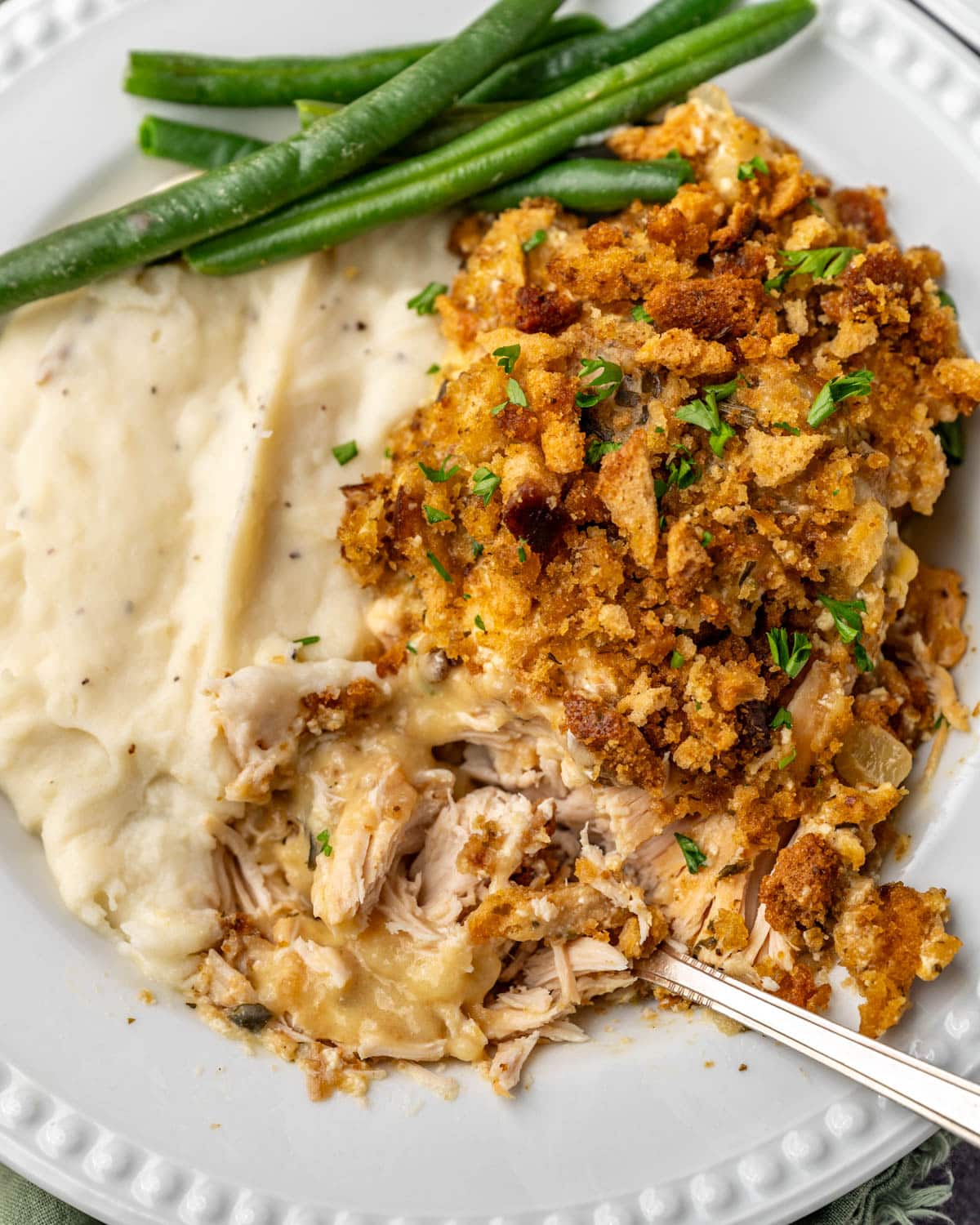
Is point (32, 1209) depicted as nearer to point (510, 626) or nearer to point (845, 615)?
point (510, 626)

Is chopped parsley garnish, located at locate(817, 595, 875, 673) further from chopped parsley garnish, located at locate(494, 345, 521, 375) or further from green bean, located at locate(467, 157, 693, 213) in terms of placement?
green bean, located at locate(467, 157, 693, 213)

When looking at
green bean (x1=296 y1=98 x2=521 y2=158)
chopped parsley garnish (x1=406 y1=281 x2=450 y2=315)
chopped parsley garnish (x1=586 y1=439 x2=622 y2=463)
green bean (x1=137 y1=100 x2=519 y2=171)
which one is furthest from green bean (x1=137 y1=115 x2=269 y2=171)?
chopped parsley garnish (x1=586 y1=439 x2=622 y2=463)

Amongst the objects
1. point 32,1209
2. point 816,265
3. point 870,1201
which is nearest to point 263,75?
point 816,265

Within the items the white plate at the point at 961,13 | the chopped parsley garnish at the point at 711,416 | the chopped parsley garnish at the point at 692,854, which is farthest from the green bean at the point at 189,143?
the chopped parsley garnish at the point at 692,854

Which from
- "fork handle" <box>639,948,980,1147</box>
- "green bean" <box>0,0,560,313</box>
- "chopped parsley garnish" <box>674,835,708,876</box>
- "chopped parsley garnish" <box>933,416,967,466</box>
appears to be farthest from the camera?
"chopped parsley garnish" <box>933,416,967,466</box>

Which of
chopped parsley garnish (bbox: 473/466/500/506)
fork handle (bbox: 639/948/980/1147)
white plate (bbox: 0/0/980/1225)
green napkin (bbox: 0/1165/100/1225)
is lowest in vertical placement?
green napkin (bbox: 0/1165/100/1225)

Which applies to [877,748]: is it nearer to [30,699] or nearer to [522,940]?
[522,940]
